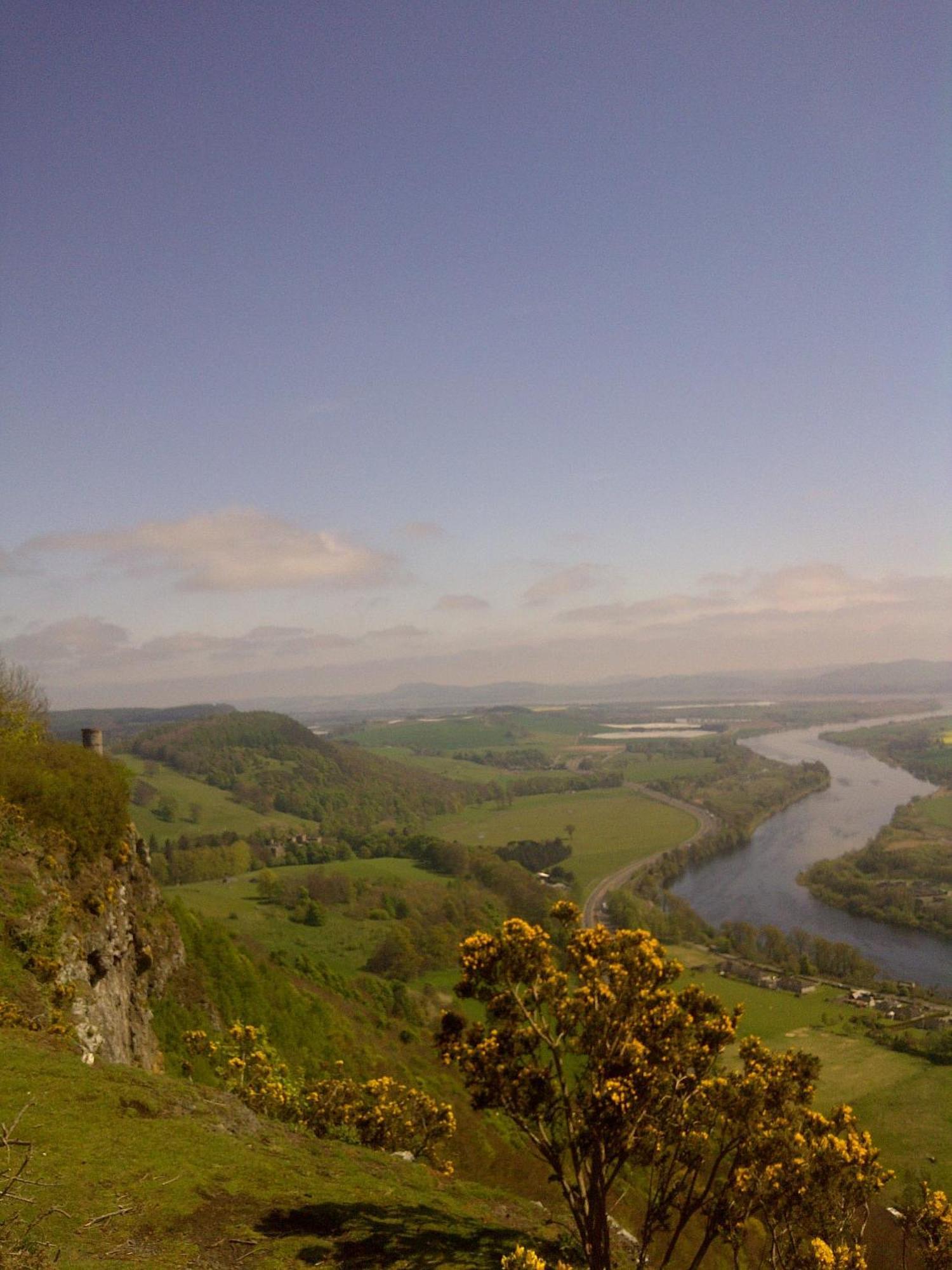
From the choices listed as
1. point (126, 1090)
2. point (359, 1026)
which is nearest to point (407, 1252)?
point (126, 1090)

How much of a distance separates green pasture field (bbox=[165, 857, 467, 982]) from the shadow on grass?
55973 mm

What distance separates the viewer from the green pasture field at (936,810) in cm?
13530

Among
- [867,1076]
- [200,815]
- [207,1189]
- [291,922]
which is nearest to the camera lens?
[207,1189]

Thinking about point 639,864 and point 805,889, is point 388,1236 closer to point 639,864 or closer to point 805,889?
point 805,889

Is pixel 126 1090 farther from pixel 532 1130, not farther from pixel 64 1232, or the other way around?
pixel 532 1130

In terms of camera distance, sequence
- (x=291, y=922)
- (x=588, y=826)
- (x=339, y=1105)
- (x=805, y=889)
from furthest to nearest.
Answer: (x=588, y=826)
(x=805, y=889)
(x=291, y=922)
(x=339, y=1105)

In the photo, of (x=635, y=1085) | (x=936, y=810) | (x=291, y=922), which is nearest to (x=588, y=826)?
(x=936, y=810)

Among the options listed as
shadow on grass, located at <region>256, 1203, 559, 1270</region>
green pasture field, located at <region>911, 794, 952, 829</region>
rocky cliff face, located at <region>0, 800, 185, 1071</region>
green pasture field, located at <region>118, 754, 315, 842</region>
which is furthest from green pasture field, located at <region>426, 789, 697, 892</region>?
shadow on grass, located at <region>256, 1203, 559, 1270</region>

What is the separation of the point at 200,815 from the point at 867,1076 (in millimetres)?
129542

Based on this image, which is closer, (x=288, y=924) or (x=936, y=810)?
(x=288, y=924)

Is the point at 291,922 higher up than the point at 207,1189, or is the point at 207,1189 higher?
the point at 207,1189

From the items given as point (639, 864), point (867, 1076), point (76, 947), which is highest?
point (76, 947)

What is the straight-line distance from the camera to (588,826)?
159875mm

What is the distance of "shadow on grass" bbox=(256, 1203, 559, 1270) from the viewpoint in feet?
39.0
